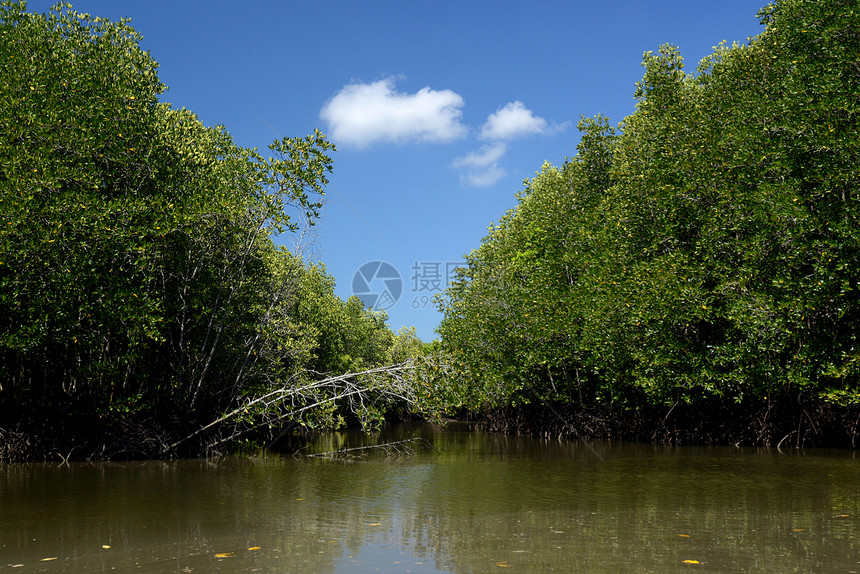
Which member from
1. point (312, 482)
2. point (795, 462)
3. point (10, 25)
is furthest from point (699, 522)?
point (10, 25)

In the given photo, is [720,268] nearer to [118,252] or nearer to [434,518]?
[434,518]

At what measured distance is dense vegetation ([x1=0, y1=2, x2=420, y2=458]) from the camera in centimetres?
1502

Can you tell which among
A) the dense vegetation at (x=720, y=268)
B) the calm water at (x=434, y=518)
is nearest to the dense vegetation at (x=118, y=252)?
the calm water at (x=434, y=518)

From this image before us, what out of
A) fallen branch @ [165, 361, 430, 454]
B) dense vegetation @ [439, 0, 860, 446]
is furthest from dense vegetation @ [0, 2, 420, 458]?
dense vegetation @ [439, 0, 860, 446]

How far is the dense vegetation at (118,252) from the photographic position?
1502 centimetres

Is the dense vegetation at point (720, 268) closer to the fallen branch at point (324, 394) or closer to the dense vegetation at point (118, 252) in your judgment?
the fallen branch at point (324, 394)

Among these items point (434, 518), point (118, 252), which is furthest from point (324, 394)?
point (434, 518)

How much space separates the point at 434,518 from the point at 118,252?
1091 centimetres

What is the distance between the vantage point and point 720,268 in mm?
19516

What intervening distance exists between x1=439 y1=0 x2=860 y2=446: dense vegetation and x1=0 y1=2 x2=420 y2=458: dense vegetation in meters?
6.88

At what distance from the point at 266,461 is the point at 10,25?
13.3 m

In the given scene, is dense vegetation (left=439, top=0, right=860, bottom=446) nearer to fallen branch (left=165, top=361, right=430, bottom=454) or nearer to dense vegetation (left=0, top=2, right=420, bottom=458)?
fallen branch (left=165, top=361, right=430, bottom=454)

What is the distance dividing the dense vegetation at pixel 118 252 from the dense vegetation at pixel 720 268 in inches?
271

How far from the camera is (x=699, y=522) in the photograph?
8.59 m
